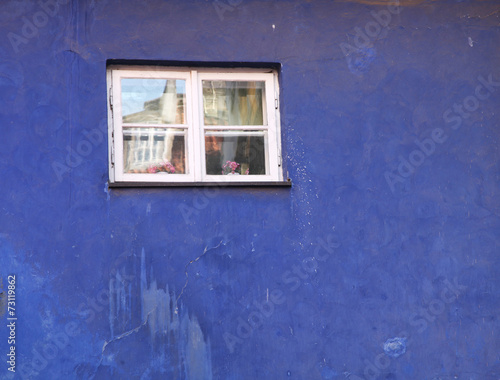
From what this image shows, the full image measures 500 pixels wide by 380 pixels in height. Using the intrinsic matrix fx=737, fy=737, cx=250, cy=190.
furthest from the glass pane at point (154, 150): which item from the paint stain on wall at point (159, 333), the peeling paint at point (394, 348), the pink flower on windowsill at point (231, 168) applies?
the peeling paint at point (394, 348)

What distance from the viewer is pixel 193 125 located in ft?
21.0

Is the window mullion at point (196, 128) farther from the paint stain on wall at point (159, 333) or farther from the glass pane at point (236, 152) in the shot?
the paint stain on wall at point (159, 333)

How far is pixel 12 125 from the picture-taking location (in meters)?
5.98

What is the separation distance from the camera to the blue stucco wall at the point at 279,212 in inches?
230

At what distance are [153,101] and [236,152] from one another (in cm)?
85

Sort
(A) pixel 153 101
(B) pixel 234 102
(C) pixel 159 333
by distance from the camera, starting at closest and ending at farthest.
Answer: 1. (C) pixel 159 333
2. (A) pixel 153 101
3. (B) pixel 234 102

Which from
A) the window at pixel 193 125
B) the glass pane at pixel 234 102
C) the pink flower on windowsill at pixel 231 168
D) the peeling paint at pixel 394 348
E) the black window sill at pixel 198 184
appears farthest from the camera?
the glass pane at pixel 234 102

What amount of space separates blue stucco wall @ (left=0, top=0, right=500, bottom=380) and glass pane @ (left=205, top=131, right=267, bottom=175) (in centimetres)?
26

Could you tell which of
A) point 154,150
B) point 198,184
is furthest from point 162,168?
point 198,184

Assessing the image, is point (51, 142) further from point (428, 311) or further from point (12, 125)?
point (428, 311)

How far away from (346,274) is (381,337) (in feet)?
1.94

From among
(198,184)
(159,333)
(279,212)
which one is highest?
(198,184)

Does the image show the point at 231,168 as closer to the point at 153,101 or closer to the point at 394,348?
the point at 153,101

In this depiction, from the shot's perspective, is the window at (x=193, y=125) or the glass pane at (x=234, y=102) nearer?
the window at (x=193, y=125)
